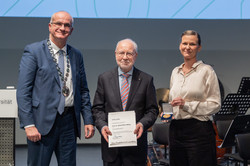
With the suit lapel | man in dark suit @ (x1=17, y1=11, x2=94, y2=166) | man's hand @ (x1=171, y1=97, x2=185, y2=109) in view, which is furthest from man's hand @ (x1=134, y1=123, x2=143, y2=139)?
man in dark suit @ (x1=17, y1=11, x2=94, y2=166)

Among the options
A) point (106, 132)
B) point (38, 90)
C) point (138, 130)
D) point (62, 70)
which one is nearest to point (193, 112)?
point (138, 130)

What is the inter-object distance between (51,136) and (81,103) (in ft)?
1.32

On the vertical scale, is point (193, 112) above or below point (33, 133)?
above

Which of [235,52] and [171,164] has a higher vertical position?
[235,52]

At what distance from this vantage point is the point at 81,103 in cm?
285

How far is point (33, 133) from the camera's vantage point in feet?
8.24

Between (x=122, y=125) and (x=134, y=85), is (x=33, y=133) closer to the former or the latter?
(x=122, y=125)

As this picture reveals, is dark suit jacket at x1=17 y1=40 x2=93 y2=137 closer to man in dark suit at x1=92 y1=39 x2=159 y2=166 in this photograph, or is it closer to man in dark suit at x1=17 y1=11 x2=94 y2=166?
man in dark suit at x1=17 y1=11 x2=94 y2=166

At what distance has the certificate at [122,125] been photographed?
2.45 m

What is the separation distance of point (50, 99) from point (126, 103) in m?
0.58

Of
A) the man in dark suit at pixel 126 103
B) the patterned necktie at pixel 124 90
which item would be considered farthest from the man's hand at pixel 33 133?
the patterned necktie at pixel 124 90

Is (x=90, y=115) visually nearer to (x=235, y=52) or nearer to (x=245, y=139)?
(x=245, y=139)

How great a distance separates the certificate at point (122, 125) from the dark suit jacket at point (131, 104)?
0.10 meters

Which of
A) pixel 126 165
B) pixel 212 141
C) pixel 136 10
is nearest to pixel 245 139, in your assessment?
pixel 212 141
